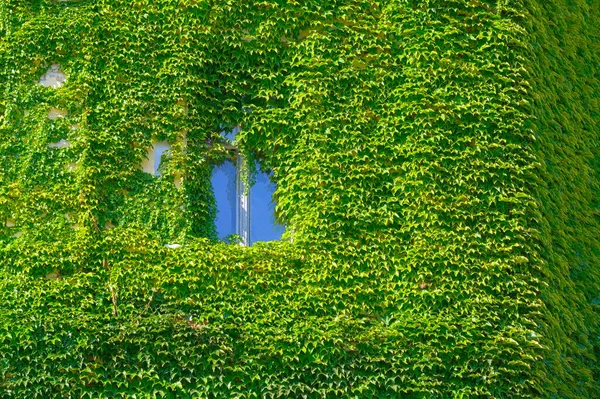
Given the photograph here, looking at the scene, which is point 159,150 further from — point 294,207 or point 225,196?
point 294,207

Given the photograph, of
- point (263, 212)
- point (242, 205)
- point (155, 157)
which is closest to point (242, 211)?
point (242, 205)

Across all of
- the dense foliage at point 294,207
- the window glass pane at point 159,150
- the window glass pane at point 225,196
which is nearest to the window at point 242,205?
the window glass pane at point 225,196

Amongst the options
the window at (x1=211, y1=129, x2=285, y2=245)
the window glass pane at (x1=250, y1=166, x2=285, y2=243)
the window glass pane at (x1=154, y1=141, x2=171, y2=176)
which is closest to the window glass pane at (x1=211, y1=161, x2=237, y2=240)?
the window at (x1=211, y1=129, x2=285, y2=245)

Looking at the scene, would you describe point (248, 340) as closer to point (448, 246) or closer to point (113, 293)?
point (113, 293)

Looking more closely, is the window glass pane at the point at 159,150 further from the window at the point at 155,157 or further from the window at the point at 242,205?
the window at the point at 242,205

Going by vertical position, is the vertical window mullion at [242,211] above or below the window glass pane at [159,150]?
below

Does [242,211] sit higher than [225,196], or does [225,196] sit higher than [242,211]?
[225,196]

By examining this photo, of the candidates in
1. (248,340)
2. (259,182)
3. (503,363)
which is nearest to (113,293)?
(248,340)
